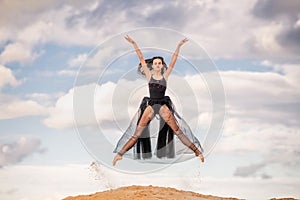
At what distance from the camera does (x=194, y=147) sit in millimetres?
14117

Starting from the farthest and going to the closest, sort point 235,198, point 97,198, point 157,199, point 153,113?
1. point 235,198
2. point 97,198
3. point 157,199
4. point 153,113

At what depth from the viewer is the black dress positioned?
13914 mm

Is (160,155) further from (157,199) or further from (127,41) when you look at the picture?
(127,41)

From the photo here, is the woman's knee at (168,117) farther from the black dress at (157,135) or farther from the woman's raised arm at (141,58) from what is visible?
the woman's raised arm at (141,58)

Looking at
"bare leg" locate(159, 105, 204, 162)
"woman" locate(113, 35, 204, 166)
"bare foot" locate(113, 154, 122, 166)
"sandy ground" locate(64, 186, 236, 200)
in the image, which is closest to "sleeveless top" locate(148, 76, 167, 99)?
"woman" locate(113, 35, 204, 166)

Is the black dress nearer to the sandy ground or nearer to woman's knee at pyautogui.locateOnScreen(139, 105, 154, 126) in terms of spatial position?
woman's knee at pyautogui.locateOnScreen(139, 105, 154, 126)

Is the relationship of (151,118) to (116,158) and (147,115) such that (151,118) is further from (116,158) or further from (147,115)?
(116,158)

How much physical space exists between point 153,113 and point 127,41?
1949 millimetres

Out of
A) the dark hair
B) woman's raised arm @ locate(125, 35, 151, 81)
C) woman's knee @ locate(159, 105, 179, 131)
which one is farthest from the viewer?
the dark hair

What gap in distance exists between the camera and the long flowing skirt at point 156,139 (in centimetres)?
1397

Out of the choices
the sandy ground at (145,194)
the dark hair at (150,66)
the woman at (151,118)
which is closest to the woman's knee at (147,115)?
the woman at (151,118)

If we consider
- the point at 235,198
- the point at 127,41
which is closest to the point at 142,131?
the point at 127,41

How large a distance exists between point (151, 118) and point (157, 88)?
78 cm

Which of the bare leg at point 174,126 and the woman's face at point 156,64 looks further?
the woman's face at point 156,64
